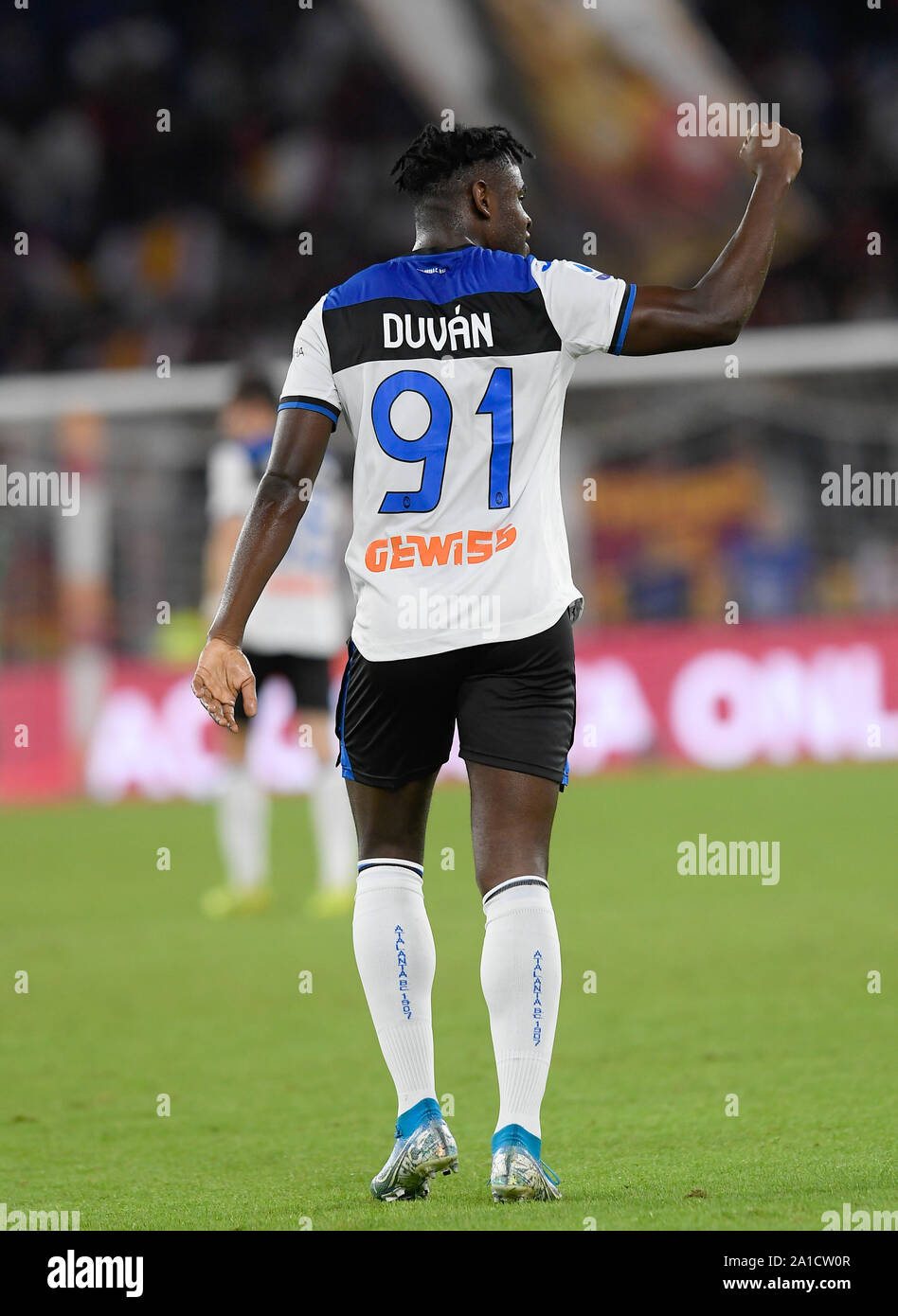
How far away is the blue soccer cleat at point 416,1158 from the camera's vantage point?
355 cm

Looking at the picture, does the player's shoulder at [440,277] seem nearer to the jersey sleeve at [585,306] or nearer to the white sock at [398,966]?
the jersey sleeve at [585,306]

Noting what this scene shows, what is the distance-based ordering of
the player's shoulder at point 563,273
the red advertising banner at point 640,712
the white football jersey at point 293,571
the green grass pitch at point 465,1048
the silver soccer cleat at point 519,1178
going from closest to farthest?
the silver soccer cleat at point 519,1178 → the player's shoulder at point 563,273 → the green grass pitch at point 465,1048 → the white football jersey at point 293,571 → the red advertising banner at point 640,712

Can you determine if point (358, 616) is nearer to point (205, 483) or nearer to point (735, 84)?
point (205, 483)

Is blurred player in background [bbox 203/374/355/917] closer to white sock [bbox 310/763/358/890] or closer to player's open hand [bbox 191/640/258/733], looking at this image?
white sock [bbox 310/763/358/890]

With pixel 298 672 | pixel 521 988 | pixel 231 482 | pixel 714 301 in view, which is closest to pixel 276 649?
pixel 298 672

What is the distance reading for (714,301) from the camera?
11.4ft

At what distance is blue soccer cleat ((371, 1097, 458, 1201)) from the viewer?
3.55 m

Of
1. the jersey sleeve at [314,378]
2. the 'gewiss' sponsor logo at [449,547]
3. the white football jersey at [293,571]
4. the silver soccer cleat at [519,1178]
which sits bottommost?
the silver soccer cleat at [519,1178]

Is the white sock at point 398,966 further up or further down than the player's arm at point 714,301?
further down

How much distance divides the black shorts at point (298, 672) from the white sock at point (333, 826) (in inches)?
12.9

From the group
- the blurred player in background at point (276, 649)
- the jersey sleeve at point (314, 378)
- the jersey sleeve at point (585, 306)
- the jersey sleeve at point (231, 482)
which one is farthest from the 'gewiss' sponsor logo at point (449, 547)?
the jersey sleeve at point (231, 482)

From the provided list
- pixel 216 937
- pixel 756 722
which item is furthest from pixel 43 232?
pixel 216 937

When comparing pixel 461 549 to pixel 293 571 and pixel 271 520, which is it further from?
pixel 293 571

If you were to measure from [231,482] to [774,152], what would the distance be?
5.20 meters
